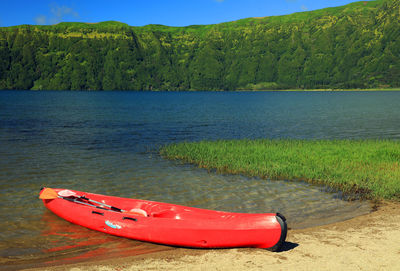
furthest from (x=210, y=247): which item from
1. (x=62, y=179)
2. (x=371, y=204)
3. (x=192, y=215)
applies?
(x=62, y=179)

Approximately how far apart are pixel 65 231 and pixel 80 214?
0.68 meters

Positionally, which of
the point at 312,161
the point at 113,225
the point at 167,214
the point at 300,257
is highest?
the point at 312,161

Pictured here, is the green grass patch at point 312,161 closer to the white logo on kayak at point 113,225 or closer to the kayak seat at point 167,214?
the kayak seat at point 167,214

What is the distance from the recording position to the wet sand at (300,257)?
8391 mm

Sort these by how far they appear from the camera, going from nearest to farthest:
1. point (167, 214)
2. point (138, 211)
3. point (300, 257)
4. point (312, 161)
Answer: point (300, 257) < point (167, 214) < point (138, 211) < point (312, 161)

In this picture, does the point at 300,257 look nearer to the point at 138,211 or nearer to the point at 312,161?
the point at 138,211

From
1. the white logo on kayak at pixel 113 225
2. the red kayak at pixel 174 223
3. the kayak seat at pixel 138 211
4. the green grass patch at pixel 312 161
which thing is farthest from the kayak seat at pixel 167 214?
the green grass patch at pixel 312 161

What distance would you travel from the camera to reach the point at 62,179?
17.8 meters

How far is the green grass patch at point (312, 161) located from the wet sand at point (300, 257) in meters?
5.10

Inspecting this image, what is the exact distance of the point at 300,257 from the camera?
29.0 ft

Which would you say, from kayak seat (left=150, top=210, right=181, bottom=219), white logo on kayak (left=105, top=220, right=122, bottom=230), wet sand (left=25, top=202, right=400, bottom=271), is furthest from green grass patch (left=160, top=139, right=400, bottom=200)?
white logo on kayak (left=105, top=220, right=122, bottom=230)

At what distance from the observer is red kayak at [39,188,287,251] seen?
29.7 feet

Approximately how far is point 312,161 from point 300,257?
467 inches

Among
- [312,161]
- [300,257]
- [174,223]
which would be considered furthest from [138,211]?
[312,161]
